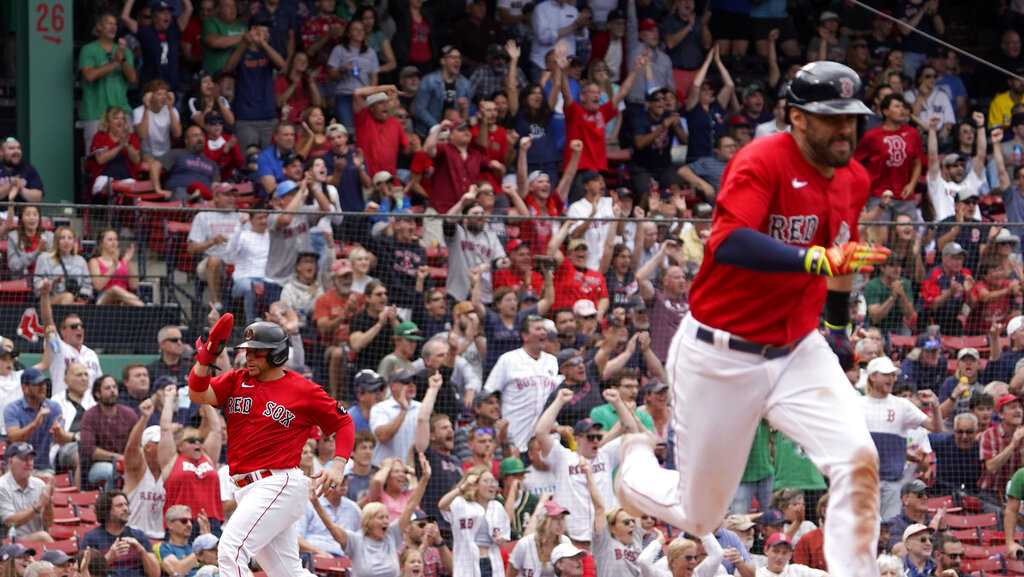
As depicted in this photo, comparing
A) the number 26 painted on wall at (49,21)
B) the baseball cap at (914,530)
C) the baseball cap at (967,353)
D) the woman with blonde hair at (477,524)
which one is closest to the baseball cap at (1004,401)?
the baseball cap at (967,353)

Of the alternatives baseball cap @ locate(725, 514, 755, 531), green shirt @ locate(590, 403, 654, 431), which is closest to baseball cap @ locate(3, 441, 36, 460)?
green shirt @ locate(590, 403, 654, 431)

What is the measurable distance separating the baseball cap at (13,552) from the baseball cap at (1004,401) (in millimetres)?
7495

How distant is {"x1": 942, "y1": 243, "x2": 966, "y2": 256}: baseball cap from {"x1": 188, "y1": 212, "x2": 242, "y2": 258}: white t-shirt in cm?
558

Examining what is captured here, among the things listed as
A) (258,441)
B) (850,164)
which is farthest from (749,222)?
(258,441)

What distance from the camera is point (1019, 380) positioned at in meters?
14.2

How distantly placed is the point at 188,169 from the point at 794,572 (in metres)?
6.96

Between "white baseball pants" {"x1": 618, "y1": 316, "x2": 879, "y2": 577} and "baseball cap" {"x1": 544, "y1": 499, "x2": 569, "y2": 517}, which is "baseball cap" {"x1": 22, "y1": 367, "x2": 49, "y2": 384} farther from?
"white baseball pants" {"x1": 618, "y1": 316, "x2": 879, "y2": 577}

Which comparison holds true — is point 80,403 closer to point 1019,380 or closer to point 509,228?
point 509,228

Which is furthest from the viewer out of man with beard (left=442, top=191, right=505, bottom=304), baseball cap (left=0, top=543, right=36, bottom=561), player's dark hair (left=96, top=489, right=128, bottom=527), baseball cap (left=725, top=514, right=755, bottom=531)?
man with beard (left=442, top=191, right=505, bottom=304)

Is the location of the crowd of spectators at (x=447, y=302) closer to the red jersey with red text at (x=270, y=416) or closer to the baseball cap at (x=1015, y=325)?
the baseball cap at (x=1015, y=325)

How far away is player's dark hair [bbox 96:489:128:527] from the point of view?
11867 mm

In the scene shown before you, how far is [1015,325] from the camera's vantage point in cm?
1440

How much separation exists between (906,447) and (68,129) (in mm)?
8615

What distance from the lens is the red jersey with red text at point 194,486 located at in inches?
481
